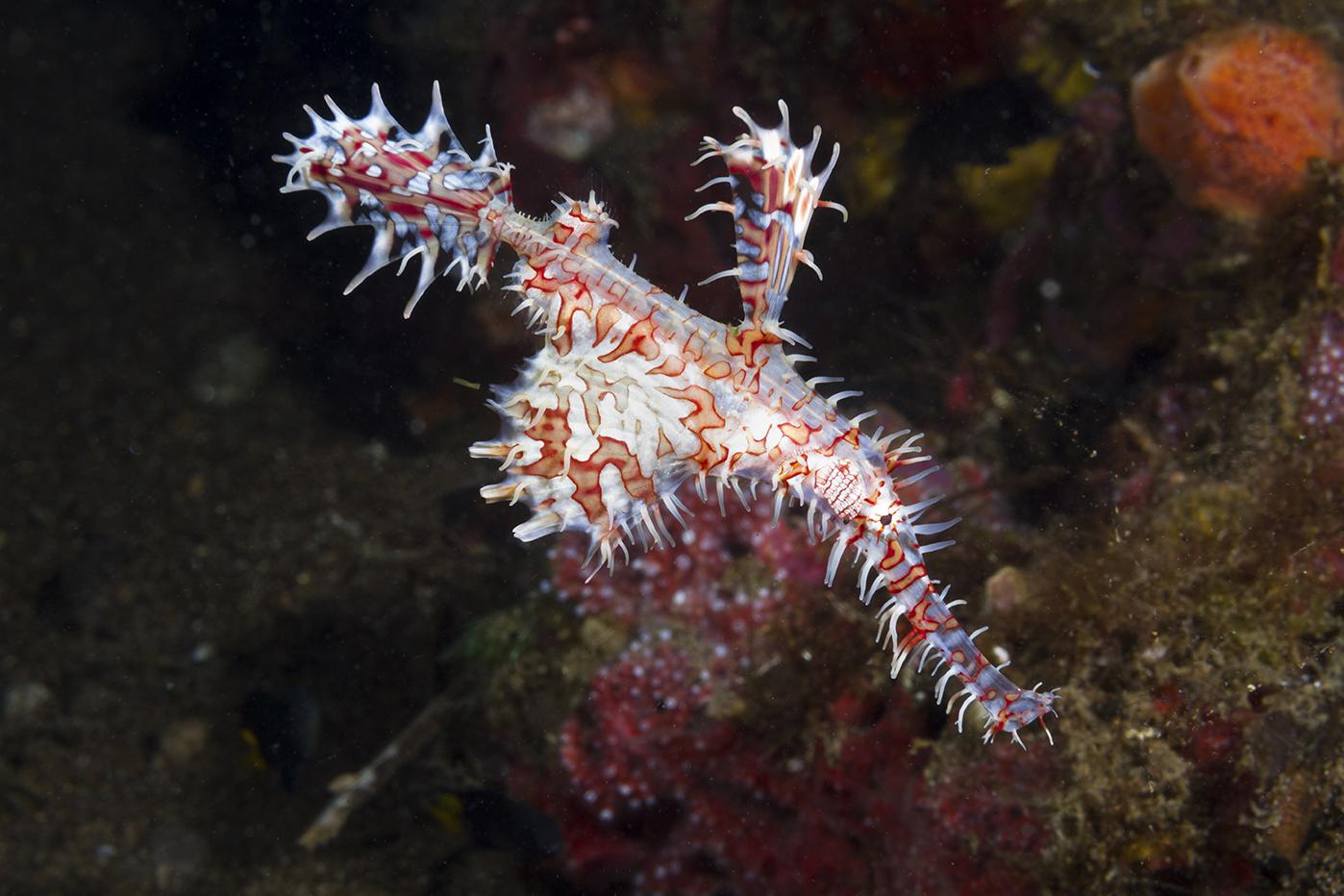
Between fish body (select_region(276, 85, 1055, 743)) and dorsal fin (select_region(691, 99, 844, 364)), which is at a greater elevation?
dorsal fin (select_region(691, 99, 844, 364))

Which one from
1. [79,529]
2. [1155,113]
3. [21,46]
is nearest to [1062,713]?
[1155,113]

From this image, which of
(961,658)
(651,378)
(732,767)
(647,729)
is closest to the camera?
(961,658)

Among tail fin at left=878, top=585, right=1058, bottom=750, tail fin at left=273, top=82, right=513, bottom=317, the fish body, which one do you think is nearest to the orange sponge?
the fish body

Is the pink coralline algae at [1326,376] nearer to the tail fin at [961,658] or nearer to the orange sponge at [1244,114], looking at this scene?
the orange sponge at [1244,114]

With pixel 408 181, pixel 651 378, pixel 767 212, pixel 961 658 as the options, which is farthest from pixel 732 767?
pixel 408 181

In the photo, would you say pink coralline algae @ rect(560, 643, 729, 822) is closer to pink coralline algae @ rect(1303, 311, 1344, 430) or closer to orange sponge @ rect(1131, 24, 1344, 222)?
pink coralline algae @ rect(1303, 311, 1344, 430)

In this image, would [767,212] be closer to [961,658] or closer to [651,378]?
[651,378]
